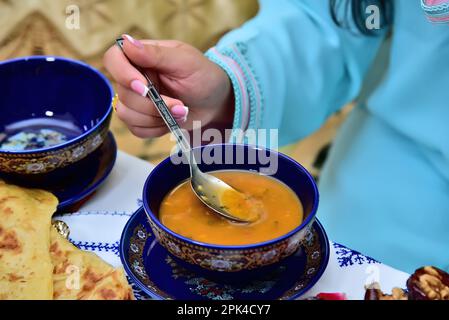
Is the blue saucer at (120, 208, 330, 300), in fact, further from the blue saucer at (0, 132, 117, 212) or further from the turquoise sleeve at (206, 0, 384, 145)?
the turquoise sleeve at (206, 0, 384, 145)

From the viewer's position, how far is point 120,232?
754 mm

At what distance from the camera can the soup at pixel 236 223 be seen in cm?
64

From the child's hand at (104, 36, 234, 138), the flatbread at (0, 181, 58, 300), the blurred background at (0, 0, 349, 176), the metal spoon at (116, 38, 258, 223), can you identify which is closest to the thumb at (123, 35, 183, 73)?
the child's hand at (104, 36, 234, 138)

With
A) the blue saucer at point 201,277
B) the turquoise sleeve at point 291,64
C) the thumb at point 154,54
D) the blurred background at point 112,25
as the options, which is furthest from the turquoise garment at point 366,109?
the blurred background at point 112,25

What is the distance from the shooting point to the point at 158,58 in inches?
31.9

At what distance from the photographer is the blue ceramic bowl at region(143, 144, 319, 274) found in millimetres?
572

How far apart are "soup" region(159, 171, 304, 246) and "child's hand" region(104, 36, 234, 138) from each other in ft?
0.43

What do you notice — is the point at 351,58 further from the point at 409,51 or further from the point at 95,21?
the point at 95,21

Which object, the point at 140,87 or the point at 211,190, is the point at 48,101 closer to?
the point at 140,87

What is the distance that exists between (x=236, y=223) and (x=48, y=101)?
454 millimetres

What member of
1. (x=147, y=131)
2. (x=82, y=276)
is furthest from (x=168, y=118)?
(x=82, y=276)

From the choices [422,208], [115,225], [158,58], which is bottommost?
[422,208]

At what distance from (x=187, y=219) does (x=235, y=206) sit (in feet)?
0.20
